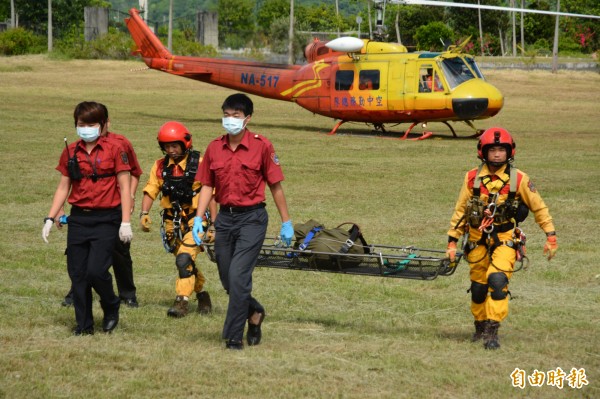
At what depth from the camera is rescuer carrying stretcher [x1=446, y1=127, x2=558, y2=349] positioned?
308 inches

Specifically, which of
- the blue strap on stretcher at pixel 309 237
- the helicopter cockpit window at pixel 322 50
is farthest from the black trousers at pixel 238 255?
the helicopter cockpit window at pixel 322 50

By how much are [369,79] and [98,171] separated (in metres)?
20.4

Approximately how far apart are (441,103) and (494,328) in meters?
19.6

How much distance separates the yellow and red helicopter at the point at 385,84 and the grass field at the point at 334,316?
4.62 metres

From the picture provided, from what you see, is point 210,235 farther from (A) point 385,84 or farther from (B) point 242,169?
(A) point 385,84

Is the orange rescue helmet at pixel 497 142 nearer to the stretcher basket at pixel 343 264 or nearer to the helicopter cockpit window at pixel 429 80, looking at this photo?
the stretcher basket at pixel 343 264

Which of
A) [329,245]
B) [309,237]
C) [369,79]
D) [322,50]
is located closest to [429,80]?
[369,79]

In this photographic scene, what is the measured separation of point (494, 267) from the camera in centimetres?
786

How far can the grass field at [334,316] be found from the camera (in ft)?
22.6

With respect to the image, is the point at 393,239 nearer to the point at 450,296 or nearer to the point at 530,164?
the point at 450,296

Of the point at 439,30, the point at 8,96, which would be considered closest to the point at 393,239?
the point at 8,96

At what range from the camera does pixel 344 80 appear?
1120 inches

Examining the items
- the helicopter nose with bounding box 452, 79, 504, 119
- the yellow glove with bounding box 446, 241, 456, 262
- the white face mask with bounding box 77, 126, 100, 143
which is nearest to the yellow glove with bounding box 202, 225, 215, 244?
the white face mask with bounding box 77, 126, 100, 143

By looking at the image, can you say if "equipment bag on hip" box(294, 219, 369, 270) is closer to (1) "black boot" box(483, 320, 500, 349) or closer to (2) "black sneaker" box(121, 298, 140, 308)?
(1) "black boot" box(483, 320, 500, 349)
